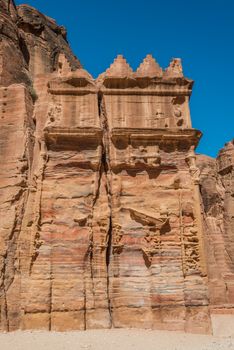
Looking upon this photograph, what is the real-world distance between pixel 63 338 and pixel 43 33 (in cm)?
1997

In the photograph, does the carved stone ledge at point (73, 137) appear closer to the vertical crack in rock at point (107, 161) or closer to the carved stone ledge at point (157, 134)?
the vertical crack in rock at point (107, 161)

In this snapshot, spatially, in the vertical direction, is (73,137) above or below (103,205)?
above

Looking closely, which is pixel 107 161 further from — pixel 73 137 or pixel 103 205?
pixel 103 205

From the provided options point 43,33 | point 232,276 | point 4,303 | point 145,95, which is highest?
point 43,33

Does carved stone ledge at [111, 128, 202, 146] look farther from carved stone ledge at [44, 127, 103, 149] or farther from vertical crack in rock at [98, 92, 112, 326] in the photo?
carved stone ledge at [44, 127, 103, 149]

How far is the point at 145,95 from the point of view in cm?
1472

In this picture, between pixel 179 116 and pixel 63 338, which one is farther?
pixel 179 116

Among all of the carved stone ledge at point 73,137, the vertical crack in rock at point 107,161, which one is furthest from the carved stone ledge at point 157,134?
the carved stone ledge at point 73,137

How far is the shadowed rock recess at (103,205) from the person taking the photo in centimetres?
1172

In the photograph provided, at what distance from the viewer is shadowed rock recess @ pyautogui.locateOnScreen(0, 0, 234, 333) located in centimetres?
1172

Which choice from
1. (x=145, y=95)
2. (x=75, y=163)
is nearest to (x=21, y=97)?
(x=75, y=163)

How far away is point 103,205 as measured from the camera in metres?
13.1

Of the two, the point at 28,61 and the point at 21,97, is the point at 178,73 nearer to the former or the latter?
the point at 21,97

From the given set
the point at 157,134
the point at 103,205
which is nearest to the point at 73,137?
the point at 103,205
